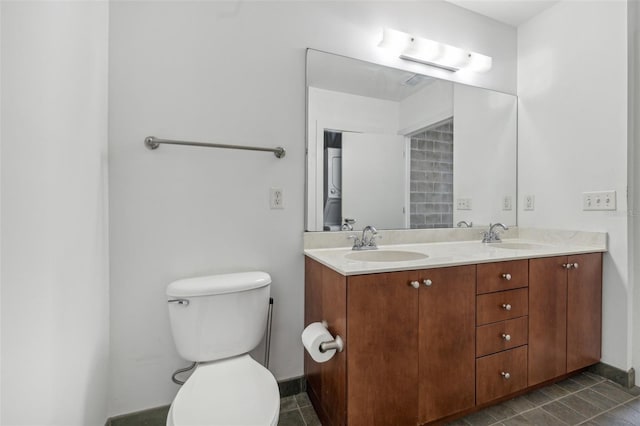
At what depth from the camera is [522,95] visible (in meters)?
2.20

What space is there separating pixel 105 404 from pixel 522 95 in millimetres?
3142

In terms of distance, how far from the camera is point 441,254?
1.50 metres

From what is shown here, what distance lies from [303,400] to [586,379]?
166 cm

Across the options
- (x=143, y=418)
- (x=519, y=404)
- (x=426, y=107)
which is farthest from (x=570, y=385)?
(x=143, y=418)

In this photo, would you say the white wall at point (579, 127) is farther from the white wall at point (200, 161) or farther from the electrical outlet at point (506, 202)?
the white wall at point (200, 161)

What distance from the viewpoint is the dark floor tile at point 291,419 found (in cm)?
136

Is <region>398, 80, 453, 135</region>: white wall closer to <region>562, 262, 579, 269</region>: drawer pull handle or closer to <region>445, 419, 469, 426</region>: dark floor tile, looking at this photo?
<region>562, 262, 579, 269</region>: drawer pull handle

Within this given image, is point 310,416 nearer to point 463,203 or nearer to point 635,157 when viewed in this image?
point 463,203

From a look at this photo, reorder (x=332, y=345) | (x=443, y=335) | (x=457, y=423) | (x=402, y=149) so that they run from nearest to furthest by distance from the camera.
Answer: (x=332, y=345) < (x=443, y=335) < (x=457, y=423) < (x=402, y=149)

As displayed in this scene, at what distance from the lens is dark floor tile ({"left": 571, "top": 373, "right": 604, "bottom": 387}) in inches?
65.4

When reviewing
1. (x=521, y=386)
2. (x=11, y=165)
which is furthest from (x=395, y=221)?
(x=11, y=165)

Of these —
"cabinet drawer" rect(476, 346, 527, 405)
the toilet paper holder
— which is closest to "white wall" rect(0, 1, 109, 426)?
the toilet paper holder

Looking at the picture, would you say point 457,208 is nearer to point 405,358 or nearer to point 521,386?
point 521,386

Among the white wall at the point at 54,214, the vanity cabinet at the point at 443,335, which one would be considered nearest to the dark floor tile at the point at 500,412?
the vanity cabinet at the point at 443,335
